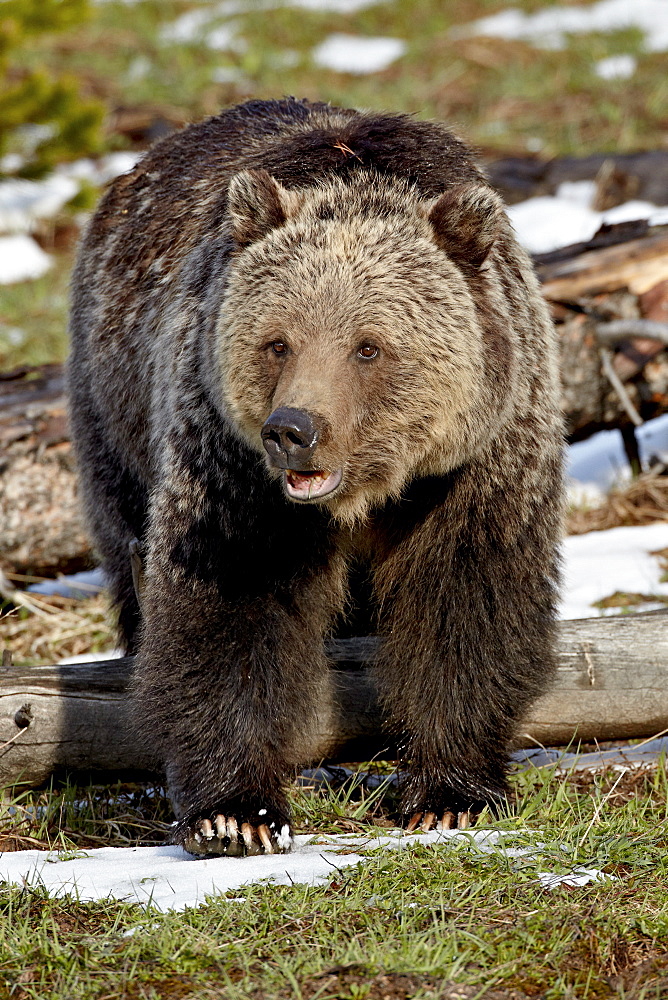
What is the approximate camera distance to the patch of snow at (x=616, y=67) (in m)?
14.8

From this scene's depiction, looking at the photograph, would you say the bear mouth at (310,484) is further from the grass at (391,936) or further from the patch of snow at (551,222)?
the patch of snow at (551,222)

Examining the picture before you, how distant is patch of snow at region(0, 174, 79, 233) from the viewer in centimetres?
1339

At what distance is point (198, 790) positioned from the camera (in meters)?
4.41

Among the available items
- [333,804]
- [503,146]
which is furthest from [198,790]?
[503,146]

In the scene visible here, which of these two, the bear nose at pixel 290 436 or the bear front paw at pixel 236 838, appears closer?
the bear nose at pixel 290 436

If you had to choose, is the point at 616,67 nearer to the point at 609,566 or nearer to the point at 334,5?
the point at 334,5

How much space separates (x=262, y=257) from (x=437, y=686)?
5.57 feet

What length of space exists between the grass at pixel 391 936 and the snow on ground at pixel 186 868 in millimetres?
78

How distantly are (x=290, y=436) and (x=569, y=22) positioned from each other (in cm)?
1508

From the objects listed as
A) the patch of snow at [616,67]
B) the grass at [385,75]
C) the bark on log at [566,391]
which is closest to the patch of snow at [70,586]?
the bark on log at [566,391]

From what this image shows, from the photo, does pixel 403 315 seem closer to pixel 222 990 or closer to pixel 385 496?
pixel 385 496

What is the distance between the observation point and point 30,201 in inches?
546

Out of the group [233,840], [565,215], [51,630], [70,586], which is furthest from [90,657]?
[565,215]

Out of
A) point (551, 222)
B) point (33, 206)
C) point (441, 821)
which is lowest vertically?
point (441, 821)
